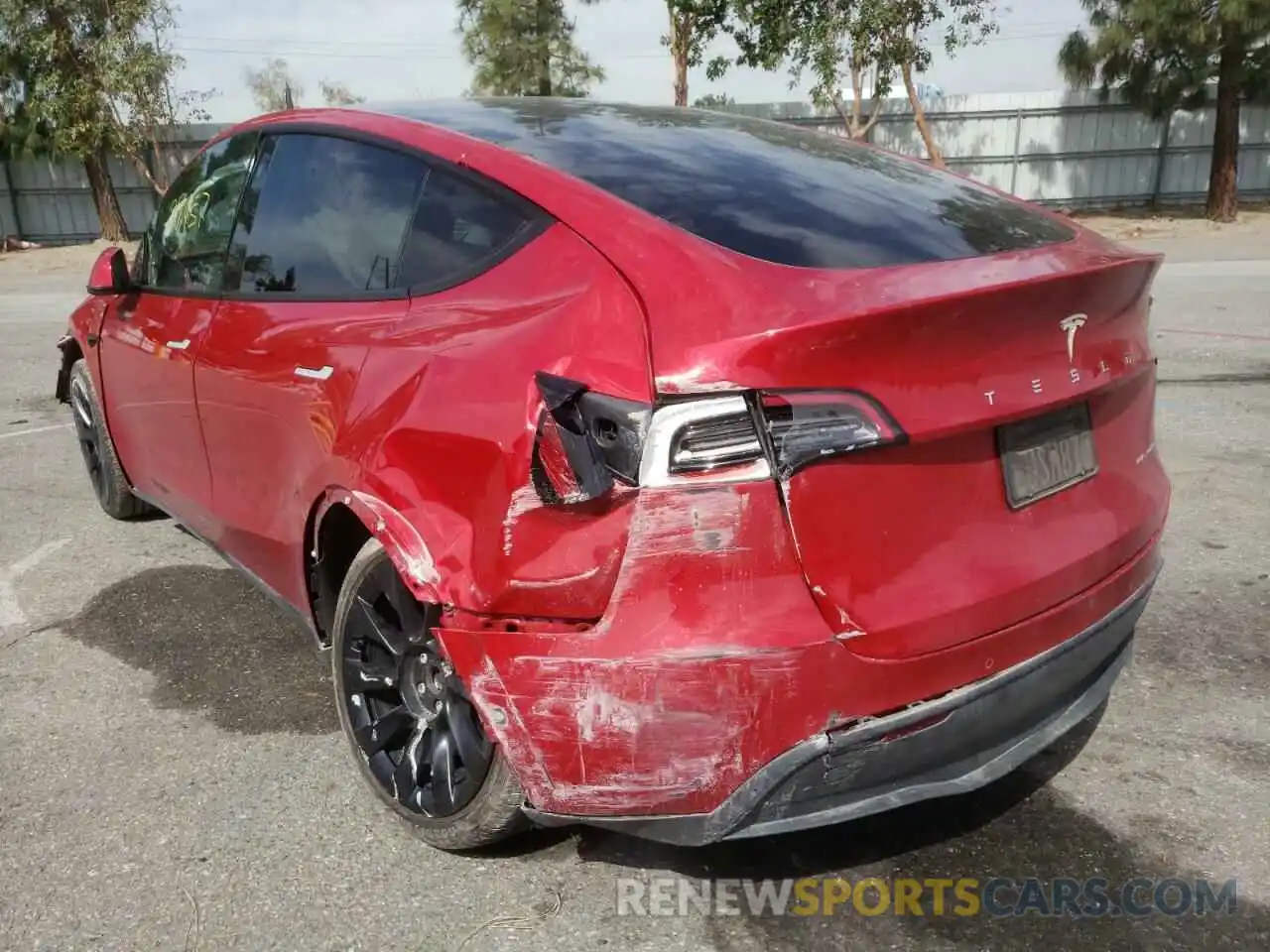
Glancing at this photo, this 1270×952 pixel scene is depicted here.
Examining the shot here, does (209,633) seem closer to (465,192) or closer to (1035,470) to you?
(465,192)

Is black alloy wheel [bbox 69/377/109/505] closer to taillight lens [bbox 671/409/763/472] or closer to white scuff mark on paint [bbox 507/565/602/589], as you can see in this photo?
white scuff mark on paint [bbox 507/565/602/589]

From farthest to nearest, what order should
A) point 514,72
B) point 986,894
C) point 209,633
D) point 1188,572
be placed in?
1. point 514,72
2. point 1188,572
3. point 209,633
4. point 986,894

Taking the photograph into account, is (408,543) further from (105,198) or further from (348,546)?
(105,198)

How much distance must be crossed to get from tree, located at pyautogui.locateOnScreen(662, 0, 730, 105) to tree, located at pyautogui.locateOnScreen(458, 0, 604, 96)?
8541 mm

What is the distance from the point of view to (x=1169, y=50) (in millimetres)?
23078

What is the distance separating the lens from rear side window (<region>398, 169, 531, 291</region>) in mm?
2385

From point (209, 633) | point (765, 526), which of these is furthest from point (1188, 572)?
point (209, 633)

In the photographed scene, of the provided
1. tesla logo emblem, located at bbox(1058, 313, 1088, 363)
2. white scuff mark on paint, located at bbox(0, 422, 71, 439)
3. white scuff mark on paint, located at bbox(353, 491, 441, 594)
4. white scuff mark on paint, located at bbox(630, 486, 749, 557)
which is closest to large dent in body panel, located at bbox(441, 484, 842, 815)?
white scuff mark on paint, located at bbox(630, 486, 749, 557)

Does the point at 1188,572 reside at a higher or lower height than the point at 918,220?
lower

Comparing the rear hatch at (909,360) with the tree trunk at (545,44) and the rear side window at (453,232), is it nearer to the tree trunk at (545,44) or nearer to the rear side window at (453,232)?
the rear side window at (453,232)

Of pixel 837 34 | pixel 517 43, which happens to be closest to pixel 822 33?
pixel 837 34

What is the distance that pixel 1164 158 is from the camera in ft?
88.0

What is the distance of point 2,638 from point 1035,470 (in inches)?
137

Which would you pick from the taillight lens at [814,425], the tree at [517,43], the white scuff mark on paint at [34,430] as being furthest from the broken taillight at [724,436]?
the tree at [517,43]
